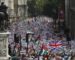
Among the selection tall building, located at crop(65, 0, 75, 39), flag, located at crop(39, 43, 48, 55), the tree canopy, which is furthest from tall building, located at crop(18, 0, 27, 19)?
flag, located at crop(39, 43, 48, 55)

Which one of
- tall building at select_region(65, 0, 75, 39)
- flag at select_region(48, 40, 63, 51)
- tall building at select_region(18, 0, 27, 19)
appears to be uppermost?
flag at select_region(48, 40, 63, 51)

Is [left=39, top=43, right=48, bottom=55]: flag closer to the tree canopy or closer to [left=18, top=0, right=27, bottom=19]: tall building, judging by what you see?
the tree canopy

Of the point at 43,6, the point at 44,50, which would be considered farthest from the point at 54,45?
the point at 43,6

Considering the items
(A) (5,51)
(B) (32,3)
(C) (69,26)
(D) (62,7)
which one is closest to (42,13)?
(B) (32,3)

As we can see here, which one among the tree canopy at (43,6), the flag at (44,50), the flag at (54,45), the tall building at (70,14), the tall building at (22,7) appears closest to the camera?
the flag at (44,50)

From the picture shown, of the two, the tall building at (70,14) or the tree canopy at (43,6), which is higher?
the tall building at (70,14)

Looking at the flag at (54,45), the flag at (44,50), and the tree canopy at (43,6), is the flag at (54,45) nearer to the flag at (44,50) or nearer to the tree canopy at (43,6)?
the flag at (44,50)

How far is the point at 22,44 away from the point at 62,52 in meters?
5.89

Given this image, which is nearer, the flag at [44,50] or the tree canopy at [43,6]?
the flag at [44,50]

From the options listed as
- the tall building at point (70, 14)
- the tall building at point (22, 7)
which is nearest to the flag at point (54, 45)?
the tall building at point (70, 14)

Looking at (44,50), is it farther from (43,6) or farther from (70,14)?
(43,6)

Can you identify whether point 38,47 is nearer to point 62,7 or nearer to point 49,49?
point 49,49

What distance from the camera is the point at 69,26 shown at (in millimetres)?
86688

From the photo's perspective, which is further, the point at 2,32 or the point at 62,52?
the point at 62,52
